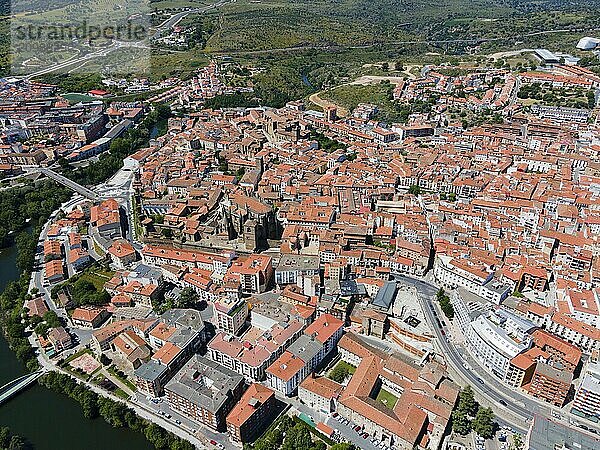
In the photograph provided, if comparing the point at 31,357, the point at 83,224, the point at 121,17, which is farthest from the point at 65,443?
the point at 121,17

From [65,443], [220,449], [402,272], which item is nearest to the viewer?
[220,449]

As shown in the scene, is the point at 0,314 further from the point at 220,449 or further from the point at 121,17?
the point at 121,17

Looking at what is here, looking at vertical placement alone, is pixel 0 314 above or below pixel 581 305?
below

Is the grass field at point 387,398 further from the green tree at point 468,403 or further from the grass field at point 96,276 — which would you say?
the grass field at point 96,276

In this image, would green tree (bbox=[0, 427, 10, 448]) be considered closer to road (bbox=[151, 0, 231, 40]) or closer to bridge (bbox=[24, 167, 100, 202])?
bridge (bbox=[24, 167, 100, 202])

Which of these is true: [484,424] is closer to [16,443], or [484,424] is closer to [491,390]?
[491,390]

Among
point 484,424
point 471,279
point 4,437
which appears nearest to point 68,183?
point 4,437

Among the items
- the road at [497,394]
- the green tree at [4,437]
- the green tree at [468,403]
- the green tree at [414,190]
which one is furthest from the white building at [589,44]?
the green tree at [4,437]
